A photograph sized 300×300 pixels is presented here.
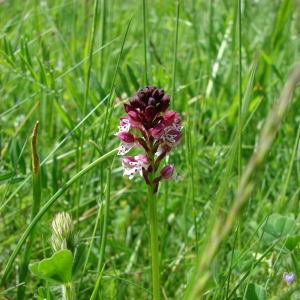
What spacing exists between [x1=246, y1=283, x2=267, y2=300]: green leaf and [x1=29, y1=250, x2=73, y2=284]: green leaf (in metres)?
0.50

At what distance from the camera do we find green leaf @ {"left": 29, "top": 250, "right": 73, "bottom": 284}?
109cm

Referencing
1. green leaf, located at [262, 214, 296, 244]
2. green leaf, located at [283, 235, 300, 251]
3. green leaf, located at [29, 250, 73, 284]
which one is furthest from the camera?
green leaf, located at [262, 214, 296, 244]

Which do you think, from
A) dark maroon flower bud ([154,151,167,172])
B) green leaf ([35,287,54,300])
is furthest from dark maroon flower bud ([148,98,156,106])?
green leaf ([35,287,54,300])

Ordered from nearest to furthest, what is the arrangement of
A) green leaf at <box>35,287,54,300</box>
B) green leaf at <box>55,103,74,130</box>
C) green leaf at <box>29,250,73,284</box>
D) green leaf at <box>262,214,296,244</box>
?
green leaf at <box>29,250,73,284</box>
green leaf at <box>35,287,54,300</box>
green leaf at <box>262,214,296,244</box>
green leaf at <box>55,103,74,130</box>

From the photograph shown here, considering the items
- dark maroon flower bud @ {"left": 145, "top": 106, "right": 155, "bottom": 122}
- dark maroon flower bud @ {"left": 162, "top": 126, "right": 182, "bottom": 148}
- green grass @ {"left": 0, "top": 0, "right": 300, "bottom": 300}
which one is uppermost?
dark maroon flower bud @ {"left": 145, "top": 106, "right": 155, "bottom": 122}

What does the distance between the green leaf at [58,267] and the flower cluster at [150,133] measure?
0.87ft

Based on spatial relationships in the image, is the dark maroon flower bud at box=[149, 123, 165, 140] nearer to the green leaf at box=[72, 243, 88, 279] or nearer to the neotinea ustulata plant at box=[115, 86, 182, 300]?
the neotinea ustulata plant at box=[115, 86, 182, 300]

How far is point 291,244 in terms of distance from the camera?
1.48 m

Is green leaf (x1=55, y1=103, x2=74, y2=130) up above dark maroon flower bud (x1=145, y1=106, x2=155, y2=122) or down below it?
below

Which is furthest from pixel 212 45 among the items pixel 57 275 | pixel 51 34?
pixel 57 275

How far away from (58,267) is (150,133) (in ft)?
1.32

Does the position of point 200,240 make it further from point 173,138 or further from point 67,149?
point 67,149

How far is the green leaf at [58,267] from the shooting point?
1.09 metres

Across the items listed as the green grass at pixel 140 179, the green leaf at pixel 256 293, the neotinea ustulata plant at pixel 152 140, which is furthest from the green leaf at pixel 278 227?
the neotinea ustulata plant at pixel 152 140
